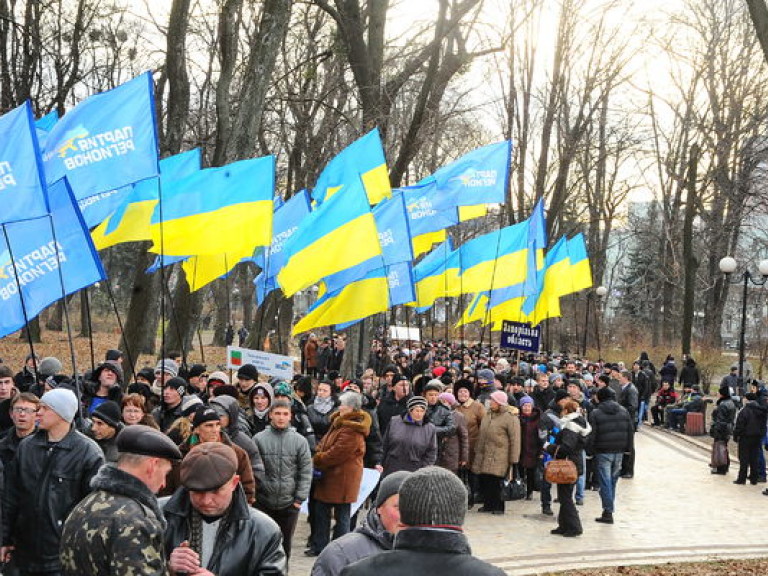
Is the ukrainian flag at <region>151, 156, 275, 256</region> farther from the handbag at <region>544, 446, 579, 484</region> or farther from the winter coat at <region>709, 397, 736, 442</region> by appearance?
the winter coat at <region>709, 397, 736, 442</region>

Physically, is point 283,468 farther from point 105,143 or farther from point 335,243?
point 335,243

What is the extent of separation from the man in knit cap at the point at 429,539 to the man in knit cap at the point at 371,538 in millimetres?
835

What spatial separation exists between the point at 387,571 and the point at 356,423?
6.33 metres

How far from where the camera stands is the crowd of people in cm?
375

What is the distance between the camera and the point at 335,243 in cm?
1366

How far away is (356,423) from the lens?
31.5 ft

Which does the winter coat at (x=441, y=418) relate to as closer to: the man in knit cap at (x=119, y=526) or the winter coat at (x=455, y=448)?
the winter coat at (x=455, y=448)

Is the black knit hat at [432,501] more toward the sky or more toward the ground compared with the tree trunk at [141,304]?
more toward the ground

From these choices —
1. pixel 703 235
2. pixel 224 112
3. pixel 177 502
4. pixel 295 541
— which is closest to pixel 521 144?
pixel 703 235

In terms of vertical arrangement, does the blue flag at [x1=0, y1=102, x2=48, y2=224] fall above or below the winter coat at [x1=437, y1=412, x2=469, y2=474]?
above

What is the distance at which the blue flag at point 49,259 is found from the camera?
9.47 m

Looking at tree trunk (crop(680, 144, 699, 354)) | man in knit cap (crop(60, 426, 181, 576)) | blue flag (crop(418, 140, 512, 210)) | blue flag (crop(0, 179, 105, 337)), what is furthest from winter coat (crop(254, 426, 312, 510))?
tree trunk (crop(680, 144, 699, 354))

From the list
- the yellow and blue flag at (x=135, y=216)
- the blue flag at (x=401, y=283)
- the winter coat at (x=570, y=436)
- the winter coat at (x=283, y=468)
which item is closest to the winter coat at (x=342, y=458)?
the winter coat at (x=283, y=468)

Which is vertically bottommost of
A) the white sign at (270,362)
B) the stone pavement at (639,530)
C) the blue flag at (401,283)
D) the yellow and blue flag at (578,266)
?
the stone pavement at (639,530)
